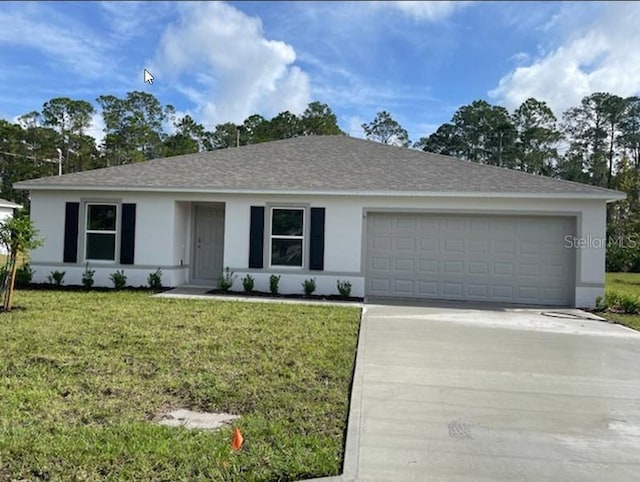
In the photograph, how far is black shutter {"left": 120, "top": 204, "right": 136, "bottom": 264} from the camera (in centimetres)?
1226

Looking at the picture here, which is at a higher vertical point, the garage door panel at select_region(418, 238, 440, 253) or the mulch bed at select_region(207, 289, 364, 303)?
the garage door panel at select_region(418, 238, 440, 253)

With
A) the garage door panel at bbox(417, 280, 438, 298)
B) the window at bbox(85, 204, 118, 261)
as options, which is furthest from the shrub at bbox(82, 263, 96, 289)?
the garage door panel at bbox(417, 280, 438, 298)

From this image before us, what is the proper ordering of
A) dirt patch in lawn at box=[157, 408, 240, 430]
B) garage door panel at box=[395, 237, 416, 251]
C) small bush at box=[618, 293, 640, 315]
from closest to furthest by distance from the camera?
dirt patch in lawn at box=[157, 408, 240, 430] < small bush at box=[618, 293, 640, 315] < garage door panel at box=[395, 237, 416, 251]

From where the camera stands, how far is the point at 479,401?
4625 mm

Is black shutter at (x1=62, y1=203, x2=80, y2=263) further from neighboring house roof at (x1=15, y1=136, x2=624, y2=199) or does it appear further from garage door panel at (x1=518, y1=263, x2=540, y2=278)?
garage door panel at (x1=518, y1=263, x2=540, y2=278)

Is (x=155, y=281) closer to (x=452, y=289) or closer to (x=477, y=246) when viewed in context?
(x=452, y=289)

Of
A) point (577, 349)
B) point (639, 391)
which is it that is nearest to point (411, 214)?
point (577, 349)

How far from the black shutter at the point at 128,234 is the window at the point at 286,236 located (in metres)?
3.65

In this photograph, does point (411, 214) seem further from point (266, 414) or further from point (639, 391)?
point (266, 414)

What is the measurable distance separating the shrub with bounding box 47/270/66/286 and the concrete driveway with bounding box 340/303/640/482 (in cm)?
846

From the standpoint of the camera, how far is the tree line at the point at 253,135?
1464 inches

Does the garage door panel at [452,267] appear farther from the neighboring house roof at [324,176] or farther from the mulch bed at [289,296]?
the mulch bed at [289,296]

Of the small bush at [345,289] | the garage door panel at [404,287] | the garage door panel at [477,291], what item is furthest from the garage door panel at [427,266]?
the small bush at [345,289]

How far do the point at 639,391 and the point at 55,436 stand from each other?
18.5ft
